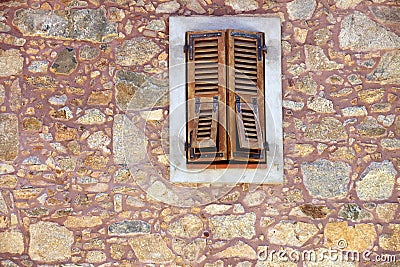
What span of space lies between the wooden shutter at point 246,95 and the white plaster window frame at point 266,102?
8cm

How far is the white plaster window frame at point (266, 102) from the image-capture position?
527 cm

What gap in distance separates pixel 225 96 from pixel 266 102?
0.33 meters

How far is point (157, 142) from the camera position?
211 inches

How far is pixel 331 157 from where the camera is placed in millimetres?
5363

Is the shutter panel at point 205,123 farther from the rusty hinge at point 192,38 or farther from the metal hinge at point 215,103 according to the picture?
the rusty hinge at point 192,38

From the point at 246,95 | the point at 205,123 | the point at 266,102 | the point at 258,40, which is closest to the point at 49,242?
the point at 205,123

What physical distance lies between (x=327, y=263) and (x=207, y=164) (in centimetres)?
112

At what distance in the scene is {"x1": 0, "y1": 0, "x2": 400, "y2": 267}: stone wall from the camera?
5.27 m

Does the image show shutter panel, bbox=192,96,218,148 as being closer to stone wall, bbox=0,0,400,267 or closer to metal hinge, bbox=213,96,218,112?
metal hinge, bbox=213,96,218,112

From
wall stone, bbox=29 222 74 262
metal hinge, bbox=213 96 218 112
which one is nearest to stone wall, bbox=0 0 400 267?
wall stone, bbox=29 222 74 262

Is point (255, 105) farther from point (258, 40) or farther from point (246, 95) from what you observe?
point (258, 40)

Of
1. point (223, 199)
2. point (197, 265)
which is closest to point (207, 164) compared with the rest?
point (223, 199)

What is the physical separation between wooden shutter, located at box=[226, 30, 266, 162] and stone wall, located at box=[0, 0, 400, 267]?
0.73ft

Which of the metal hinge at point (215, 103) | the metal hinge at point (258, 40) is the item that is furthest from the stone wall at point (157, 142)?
the metal hinge at point (215, 103)
